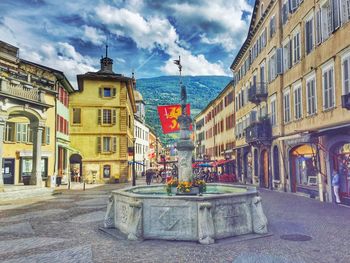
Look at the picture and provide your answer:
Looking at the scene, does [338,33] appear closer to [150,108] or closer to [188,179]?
[188,179]

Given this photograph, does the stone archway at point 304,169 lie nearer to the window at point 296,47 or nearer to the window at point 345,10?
the window at point 296,47

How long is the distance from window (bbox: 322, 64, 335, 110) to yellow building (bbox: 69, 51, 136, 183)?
26111 mm

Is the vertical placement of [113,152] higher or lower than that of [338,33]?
lower

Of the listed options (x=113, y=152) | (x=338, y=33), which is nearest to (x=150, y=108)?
(x=113, y=152)

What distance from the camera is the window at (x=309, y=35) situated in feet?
59.3

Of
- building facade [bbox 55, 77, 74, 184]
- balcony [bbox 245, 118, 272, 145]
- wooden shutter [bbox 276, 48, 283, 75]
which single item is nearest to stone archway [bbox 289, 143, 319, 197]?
balcony [bbox 245, 118, 272, 145]

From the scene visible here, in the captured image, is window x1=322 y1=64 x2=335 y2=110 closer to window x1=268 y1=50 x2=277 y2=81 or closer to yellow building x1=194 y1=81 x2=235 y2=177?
window x1=268 y1=50 x2=277 y2=81

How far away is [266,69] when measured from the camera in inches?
1042

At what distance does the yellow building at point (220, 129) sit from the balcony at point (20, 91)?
2280cm

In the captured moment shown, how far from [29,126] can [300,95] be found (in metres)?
20.7

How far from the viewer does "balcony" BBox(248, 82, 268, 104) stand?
26391mm

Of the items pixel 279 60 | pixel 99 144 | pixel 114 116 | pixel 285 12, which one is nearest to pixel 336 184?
pixel 279 60

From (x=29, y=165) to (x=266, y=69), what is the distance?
23417mm

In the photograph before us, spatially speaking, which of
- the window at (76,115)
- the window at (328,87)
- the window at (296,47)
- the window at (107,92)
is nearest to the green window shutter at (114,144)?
the window at (76,115)
